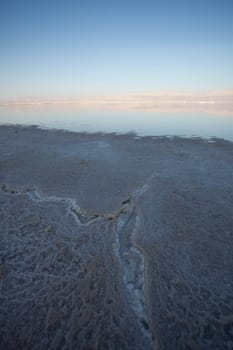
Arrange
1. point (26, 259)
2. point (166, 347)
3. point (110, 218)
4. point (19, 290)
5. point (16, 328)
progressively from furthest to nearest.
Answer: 1. point (110, 218)
2. point (26, 259)
3. point (19, 290)
4. point (16, 328)
5. point (166, 347)

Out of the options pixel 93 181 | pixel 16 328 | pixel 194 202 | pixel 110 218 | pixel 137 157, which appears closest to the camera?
pixel 16 328

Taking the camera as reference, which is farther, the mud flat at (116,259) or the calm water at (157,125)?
the calm water at (157,125)

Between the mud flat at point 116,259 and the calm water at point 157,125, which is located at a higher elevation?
the calm water at point 157,125

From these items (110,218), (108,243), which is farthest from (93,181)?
(108,243)

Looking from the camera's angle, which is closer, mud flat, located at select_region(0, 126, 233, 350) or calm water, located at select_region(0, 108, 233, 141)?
mud flat, located at select_region(0, 126, 233, 350)

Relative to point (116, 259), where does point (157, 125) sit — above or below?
above

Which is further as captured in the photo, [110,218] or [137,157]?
[137,157]

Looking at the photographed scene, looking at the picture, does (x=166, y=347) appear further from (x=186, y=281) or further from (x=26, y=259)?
(x=26, y=259)

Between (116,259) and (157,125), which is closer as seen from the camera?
(116,259)
